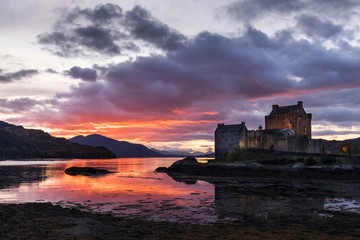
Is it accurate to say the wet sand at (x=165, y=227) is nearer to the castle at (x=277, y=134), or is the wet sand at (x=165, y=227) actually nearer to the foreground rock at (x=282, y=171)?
the foreground rock at (x=282, y=171)

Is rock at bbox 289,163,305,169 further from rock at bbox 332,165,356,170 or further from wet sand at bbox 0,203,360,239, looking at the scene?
wet sand at bbox 0,203,360,239

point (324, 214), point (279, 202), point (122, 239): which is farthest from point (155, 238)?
point (279, 202)

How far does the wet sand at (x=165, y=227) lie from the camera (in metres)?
13.1

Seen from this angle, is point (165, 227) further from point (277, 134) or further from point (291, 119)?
point (291, 119)

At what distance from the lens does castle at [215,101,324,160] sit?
75.1 meters

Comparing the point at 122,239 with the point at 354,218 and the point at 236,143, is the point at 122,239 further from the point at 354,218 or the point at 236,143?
the point at 236,143

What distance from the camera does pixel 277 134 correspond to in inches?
3034

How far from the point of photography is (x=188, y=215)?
61.4 ft

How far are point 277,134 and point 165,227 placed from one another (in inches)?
2657

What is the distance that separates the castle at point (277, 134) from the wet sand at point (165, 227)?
59.6 metres

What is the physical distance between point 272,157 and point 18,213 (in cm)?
5448

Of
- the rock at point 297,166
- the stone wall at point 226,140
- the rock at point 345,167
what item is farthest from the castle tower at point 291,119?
the rock at point 345,167

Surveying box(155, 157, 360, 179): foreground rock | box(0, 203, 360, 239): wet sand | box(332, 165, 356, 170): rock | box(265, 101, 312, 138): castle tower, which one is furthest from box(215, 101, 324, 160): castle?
box(0, 203, 360, 239): wet sand

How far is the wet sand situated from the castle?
5958 cm
